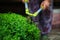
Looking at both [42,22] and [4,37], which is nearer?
[4,37]

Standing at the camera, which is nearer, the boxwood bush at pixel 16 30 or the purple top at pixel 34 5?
the boxwood bush at pixel 16 30

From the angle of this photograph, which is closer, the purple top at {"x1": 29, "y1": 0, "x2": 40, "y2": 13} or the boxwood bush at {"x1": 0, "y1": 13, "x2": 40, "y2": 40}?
the boxwood bush at {"x1": 0, "y1": 13, "x2": 40, "y2": 40}

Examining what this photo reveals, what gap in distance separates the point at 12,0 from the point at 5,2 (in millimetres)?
372

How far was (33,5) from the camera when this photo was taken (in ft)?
16.2

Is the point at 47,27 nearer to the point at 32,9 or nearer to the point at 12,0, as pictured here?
the point at 32,9

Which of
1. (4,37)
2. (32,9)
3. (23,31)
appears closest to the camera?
(4,37)

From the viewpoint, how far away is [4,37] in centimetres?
264

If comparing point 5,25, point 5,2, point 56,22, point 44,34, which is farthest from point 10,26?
point 5,2

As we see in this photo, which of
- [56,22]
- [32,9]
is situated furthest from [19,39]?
[56,22]

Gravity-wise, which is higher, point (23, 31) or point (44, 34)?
point (23, 31)

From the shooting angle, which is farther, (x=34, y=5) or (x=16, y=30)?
(x=34, y=5)

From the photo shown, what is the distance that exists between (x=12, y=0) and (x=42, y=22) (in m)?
6.30

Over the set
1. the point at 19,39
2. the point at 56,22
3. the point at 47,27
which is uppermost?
the point at 19,39

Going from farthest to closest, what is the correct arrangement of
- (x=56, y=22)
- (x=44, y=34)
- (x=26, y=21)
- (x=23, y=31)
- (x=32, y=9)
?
(x=56, y=22) → (x=32, y=9) → (x=44, y=34) → (x=26, y=21) → (x=23, y=31)
